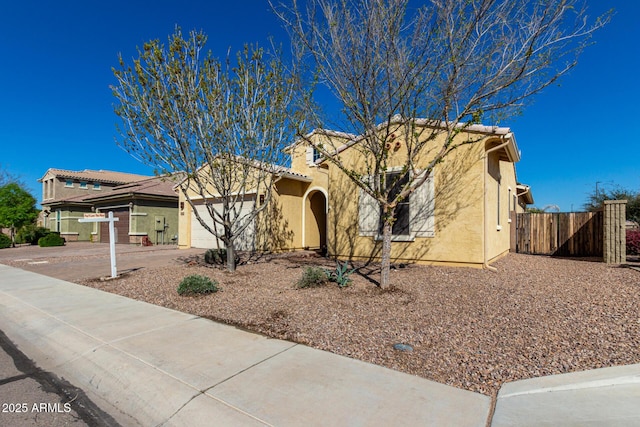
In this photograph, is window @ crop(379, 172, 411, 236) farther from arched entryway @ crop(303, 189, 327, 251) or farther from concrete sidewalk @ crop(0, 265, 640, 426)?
concrete sidewalk @ crop(0, 265, 640, 426)

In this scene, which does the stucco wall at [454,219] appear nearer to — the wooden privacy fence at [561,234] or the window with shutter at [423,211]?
the window with shutter at [423,211]

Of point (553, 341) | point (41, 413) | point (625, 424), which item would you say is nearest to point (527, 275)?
point (553, 341)

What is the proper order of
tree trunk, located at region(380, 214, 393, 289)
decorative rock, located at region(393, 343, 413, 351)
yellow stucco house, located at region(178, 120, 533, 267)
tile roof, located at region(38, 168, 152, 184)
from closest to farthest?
decorative rock, located at region(393, 343, 413, 351) < tree trunk, located at region(380, 214, 393, 289) < yellow stucco house, located at region(178, 120, 533, 267) < tile roof, located at region(38, 168, 152, 184)

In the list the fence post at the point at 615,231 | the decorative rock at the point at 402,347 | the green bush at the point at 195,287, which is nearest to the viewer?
the decorative rock at the point at 402,347

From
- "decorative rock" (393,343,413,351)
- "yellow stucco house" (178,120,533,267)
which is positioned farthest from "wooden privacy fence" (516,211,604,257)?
"decorative rock" (393,343,413,351)

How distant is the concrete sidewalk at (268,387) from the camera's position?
2.77 m

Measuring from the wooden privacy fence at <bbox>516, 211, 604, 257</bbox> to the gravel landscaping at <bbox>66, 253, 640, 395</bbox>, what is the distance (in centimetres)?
333

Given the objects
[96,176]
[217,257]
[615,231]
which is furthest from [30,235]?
[615,231]

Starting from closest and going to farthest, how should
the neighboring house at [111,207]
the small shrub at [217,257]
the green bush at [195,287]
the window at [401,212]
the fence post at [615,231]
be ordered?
the green bush at [195,287] < the fence post at [615,231] < the window at [401,212] < the small shrub at [217,257] < the neighboring house at [111,207]

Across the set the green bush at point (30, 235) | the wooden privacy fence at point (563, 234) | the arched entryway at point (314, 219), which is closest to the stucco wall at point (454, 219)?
the wooden privacy fence at point (563, 234)

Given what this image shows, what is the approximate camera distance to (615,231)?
9.77 meters

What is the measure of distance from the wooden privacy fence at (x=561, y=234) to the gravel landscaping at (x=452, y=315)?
3.33 meters

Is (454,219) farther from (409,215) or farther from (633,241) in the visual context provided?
(633,241)

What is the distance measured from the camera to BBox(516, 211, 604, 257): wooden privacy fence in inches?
467
